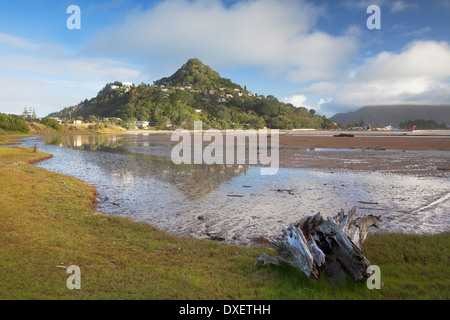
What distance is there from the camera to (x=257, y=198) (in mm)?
17141

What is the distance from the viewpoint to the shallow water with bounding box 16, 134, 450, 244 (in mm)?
12234

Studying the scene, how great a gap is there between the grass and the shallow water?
2191 millimetres

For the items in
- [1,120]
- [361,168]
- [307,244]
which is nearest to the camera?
[307,244]

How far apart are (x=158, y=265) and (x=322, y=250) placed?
4.29 metres

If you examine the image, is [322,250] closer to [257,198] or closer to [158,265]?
[158,265]

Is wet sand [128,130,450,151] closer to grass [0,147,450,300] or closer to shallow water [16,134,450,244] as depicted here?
shallow water [16,134,450,244]

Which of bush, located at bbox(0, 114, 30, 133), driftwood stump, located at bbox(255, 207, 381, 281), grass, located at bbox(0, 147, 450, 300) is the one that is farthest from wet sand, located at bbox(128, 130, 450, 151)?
driftwood stump, located at bbox(255, 207, 381, 281)

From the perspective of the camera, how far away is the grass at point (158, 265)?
18.3 feet

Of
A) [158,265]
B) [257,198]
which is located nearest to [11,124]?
[257,198]

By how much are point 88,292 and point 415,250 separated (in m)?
8.94

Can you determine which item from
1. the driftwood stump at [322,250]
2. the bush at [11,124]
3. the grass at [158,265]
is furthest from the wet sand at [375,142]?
the driftwood stump at [322,250]
